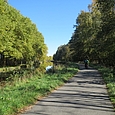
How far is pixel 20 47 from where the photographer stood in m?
51.8

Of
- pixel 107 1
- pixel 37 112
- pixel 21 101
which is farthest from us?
pixel 107 1

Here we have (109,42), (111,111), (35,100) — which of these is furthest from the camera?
(109,42)

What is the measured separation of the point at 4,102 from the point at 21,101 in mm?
908

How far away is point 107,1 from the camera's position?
2114cm

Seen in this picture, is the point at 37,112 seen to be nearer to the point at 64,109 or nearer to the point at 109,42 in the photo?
the point at 64,109

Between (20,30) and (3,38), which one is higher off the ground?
(20,30)

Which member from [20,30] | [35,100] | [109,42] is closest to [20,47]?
[20,30]

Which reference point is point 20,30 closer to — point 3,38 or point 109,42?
point 3,38

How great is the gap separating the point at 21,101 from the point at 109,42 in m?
15.3

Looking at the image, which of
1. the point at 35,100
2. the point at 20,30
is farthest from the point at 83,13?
the point at 35,100

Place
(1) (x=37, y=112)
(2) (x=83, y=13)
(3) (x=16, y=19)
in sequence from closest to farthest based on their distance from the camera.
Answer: (1) (x=37, y=112) → (3) (x=16, y=19) → (2) (x=83, y=13)

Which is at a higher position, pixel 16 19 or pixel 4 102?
pixel 16 19

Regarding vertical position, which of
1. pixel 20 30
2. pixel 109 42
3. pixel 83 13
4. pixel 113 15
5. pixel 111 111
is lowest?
pixel 111 111

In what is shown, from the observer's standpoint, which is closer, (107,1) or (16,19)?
(107,1)
